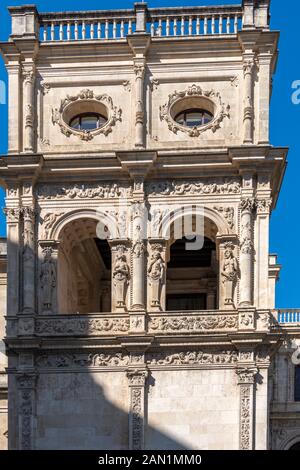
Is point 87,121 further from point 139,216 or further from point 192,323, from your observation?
point 192,323

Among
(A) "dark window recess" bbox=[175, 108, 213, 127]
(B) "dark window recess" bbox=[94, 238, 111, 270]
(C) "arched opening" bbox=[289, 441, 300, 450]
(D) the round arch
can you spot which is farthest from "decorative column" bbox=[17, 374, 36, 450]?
(C) "arched opening" bbox=[289, 441, 300, 450]

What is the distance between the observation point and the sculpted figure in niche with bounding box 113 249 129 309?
4675cm

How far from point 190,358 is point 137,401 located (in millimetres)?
1870

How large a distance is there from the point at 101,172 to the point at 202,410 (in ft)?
24.2

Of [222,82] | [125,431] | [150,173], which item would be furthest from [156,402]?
[222,82]

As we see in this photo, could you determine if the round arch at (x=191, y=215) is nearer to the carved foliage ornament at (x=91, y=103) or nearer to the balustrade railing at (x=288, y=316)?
the carved foliage ornament at (x=91, y=103)

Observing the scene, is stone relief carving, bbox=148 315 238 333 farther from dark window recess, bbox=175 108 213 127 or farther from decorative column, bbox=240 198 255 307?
dark window recess, bbox=175 108 213 127

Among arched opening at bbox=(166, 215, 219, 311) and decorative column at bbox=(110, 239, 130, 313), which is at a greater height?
arched opening at bbox=(166, 215, 219, 311)

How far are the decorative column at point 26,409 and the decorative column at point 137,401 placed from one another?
106 inches

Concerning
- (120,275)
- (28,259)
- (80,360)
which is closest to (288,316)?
(120,275)

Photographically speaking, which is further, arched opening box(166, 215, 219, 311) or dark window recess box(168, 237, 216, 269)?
arched opening box(166, 215, 219, 311)

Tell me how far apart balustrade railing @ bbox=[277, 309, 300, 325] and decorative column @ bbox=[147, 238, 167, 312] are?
9053 mm

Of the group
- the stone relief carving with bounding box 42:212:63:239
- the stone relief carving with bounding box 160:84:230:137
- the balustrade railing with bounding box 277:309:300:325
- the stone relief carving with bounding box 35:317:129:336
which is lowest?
the stone relief carving with bounding box 35:317:129:336

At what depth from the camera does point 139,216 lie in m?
47.2
